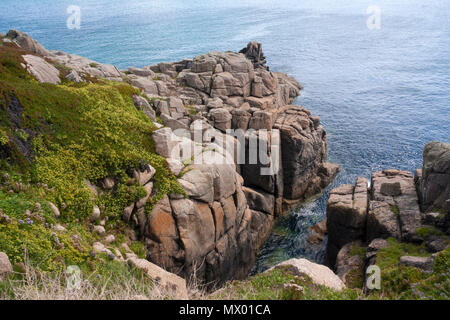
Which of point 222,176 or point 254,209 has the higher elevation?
point 222,176

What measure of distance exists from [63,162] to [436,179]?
26.7 m

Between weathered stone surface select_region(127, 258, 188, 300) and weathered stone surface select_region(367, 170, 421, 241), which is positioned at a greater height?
weathered stone surface select_region(127, 258, 188, 300)

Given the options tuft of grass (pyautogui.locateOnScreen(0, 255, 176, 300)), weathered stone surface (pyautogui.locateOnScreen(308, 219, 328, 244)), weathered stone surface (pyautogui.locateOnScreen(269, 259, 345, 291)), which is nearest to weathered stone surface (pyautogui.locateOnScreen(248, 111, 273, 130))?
weathered stone surface (pyautogui.locateOnScreen(308, 219, 328, 244))

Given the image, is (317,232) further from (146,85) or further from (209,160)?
(146,85)

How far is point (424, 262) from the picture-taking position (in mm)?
19844

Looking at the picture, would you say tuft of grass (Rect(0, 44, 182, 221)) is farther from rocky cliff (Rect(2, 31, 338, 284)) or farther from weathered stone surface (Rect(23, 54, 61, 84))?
weathered stone surface (Rect(23, 54, 61, 84))

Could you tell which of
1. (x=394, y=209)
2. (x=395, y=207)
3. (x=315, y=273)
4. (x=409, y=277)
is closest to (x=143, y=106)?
(x=315, y=273)

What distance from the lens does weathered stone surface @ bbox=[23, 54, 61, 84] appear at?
76.8 feet

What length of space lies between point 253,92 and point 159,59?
60.2 metres

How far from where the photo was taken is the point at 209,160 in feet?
75.6

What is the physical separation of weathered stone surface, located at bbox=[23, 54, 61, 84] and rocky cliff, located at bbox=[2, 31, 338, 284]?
3.4 inches
